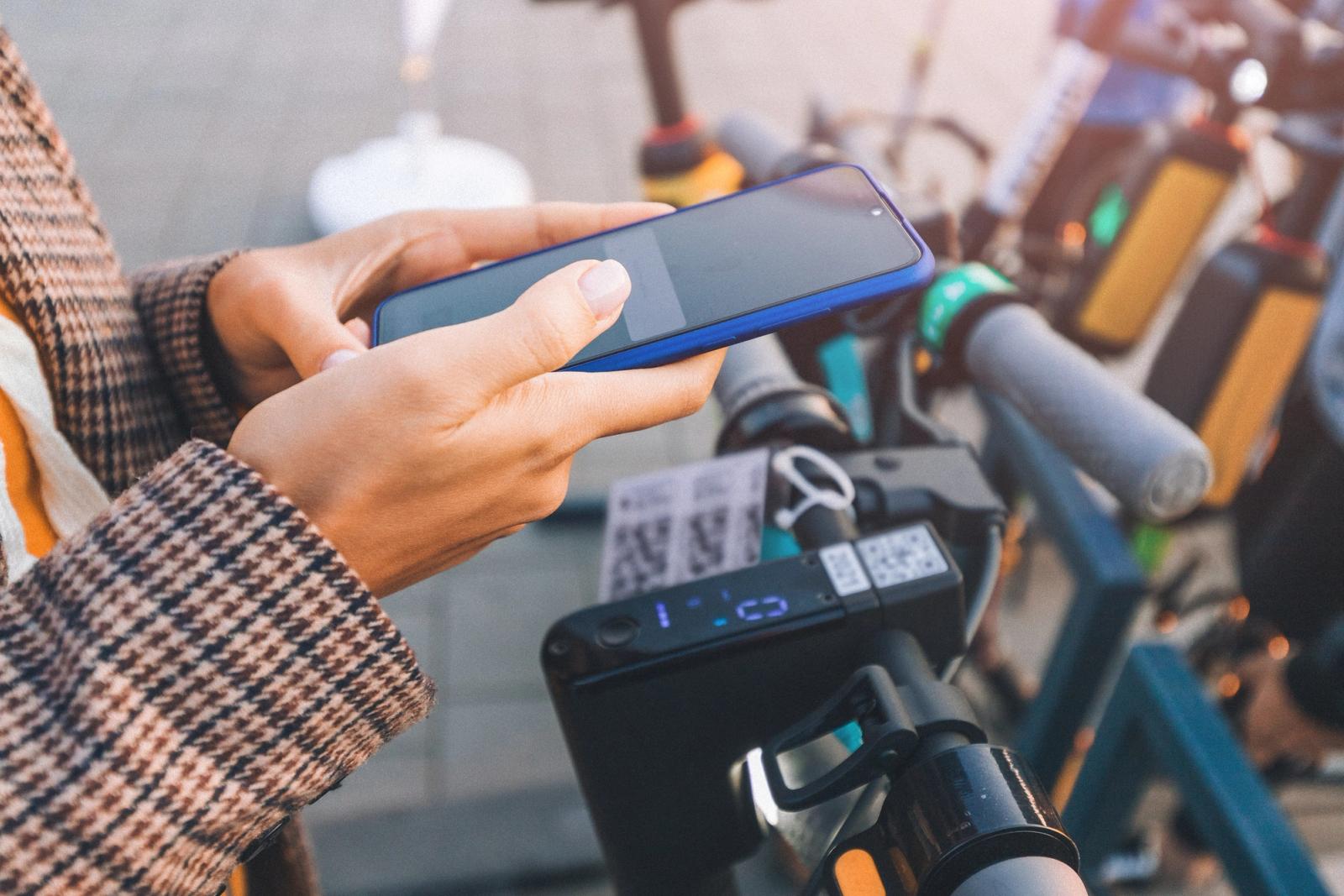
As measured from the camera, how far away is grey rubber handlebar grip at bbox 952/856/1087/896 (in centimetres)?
38

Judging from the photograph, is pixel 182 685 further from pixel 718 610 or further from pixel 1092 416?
pixel 1092 416

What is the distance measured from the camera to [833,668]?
1.70 ft

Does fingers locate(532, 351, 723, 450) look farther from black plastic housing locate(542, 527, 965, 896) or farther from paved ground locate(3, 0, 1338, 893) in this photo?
paved ground locate(3, 0, 1338, 893)

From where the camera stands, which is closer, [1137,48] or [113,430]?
[113,430]

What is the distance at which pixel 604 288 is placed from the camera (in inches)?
20.4

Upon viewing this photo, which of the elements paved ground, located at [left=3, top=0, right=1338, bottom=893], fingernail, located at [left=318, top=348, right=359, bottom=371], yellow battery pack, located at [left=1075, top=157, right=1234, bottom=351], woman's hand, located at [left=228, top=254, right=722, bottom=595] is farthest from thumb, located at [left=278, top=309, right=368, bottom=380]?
yellow battery pack, located at [left=1075, top=157, right=1234, bottom=351]

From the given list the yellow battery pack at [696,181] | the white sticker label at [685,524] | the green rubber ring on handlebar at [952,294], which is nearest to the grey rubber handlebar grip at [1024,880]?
the white sticker label at [685,524]

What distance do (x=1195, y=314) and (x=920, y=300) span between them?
74 centimetres

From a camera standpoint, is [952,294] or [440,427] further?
[952,294]

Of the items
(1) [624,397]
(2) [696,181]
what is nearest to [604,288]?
(1) [624,397]

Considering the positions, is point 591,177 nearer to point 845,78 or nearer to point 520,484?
point 845,78

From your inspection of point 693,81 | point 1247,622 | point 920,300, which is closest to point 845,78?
point 693,81

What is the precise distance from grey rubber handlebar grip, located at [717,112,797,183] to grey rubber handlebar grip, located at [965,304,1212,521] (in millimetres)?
330

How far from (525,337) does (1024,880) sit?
0.34m
